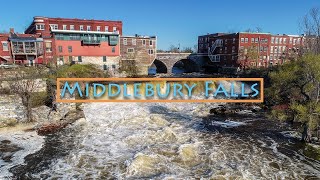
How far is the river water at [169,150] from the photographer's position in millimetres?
Result: 13266

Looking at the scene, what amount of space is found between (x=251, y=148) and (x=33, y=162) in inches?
527

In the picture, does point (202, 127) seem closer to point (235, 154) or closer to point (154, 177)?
point (235, 154)

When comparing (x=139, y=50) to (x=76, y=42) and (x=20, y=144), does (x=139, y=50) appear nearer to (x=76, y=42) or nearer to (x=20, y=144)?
(x=76, y=42)

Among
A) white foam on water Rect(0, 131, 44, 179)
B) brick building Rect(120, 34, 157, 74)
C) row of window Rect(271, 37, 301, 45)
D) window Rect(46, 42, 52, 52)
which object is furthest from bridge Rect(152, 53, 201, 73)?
white foam on water Rect(0, 131, 44, 179)

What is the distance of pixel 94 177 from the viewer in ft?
42.4

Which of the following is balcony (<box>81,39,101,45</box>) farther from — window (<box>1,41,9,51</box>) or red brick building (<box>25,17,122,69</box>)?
window (<box>1,41,9,51</box>)

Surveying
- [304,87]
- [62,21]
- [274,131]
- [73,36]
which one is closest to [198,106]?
[274,131]

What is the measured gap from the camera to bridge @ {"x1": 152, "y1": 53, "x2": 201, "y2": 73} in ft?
186

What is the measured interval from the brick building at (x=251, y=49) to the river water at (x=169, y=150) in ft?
119

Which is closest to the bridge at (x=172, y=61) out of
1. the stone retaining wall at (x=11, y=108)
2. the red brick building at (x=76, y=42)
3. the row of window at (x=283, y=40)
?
the red brick building at (x=76, y=42)

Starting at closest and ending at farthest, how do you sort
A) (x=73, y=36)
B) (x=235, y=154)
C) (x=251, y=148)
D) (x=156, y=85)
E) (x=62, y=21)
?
(x=235, y=154) < (x=251, y=148) < (x=156, y=85) < (x=73, y=36) < (x=62, y=21)

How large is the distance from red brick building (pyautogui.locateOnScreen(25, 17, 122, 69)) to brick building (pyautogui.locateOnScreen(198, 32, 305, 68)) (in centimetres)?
2652

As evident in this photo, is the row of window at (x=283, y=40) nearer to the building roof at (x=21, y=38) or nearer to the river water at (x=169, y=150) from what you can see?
the river water at (x=169, y=150)

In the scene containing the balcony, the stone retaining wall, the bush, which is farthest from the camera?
the balcony
